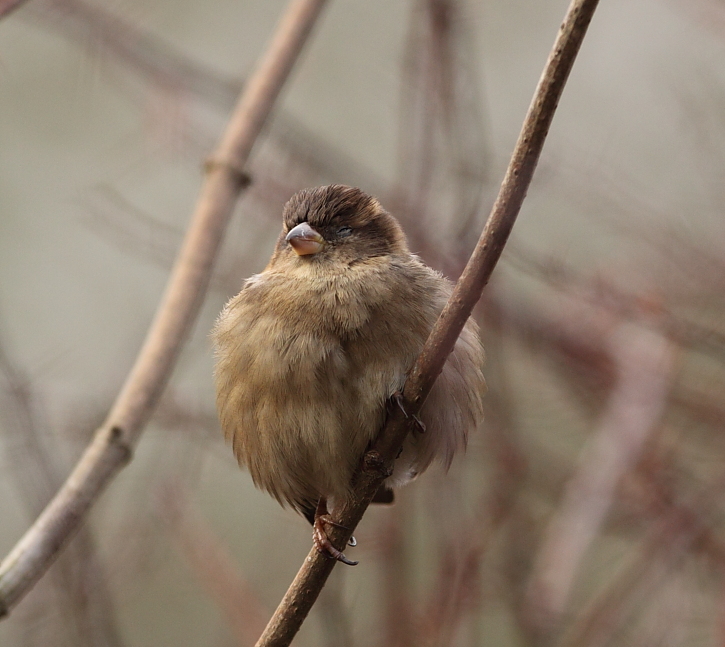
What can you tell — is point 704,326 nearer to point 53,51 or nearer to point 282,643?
point 282,643

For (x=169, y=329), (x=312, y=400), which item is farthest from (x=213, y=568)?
(x=169, y=329)

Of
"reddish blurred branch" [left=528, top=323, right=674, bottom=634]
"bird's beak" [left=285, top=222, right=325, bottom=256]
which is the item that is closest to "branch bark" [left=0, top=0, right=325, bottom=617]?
"bird's beak" [left=285, top=222, right=325, bottom=256]

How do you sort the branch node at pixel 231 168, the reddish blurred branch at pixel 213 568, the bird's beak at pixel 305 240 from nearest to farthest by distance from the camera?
1. the branch node at pixel 231 168
2. the bird's beak at pixel 305 240
3. the reddish blurred branch at pixel 213 568

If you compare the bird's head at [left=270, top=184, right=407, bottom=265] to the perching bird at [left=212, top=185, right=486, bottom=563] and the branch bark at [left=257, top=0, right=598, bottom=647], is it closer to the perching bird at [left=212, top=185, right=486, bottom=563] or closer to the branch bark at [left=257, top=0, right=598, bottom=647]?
the perching bird at [left=212, top=185, right=486, bottom=563]

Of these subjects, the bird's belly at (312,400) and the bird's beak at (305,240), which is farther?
the bird's beak at (305,240)

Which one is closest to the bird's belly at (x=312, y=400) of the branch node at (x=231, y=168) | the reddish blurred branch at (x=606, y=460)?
the branch node at (x=231, y=168)

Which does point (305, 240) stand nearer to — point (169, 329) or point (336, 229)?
point (336, 229)

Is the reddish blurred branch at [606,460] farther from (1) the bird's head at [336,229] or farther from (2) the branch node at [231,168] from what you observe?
(2) the branch node at [231,168]

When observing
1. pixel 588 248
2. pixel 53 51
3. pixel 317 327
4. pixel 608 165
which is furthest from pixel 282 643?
pixel 53 51
